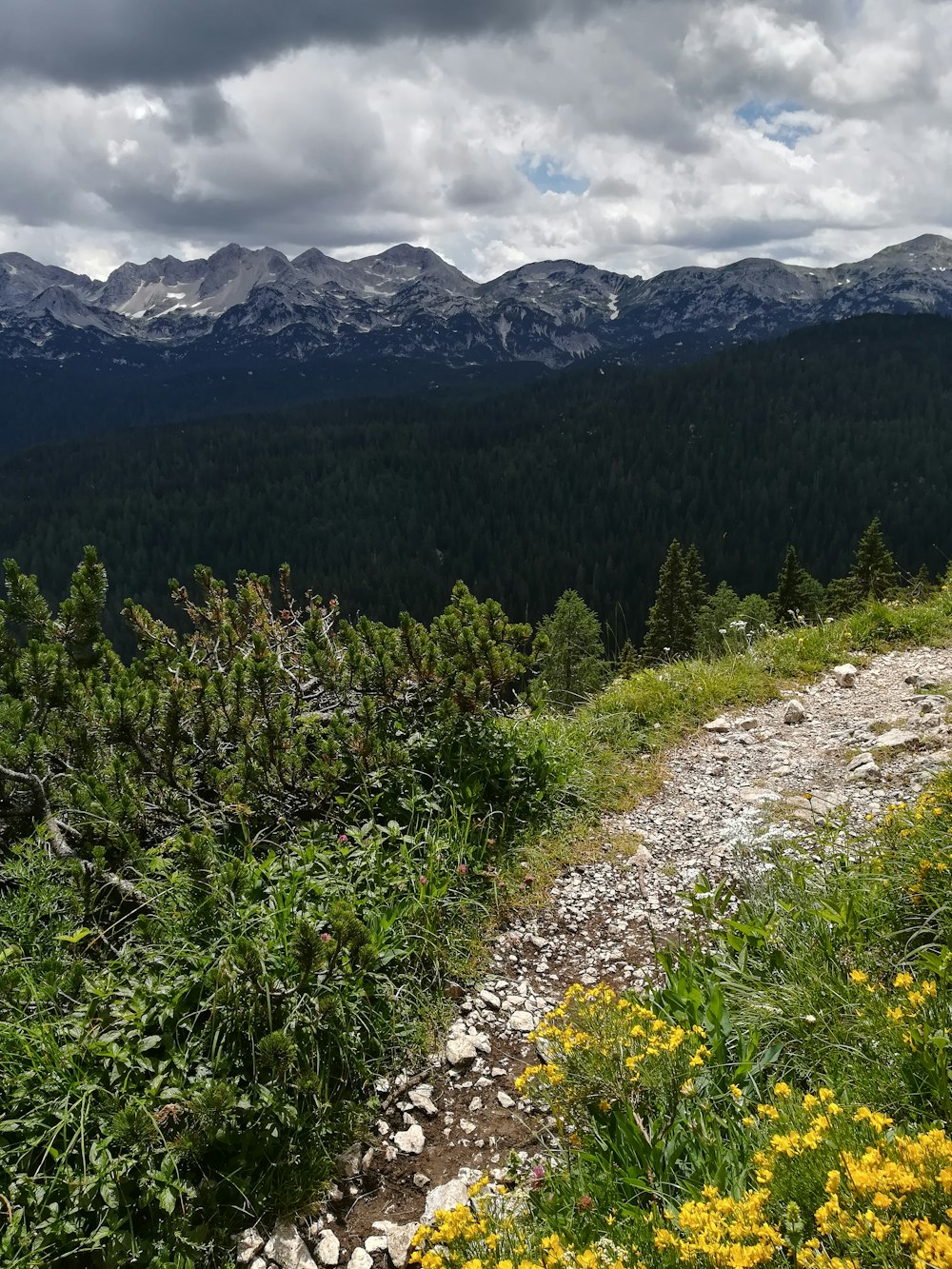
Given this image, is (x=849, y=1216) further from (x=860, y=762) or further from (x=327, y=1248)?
(x=860, y=762)

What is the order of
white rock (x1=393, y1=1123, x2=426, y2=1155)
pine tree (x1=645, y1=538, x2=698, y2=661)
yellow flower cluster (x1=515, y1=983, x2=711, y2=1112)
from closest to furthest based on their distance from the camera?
1. yellow flower cluster (x1=515, y1=983, x2=711, y2=1112)
2. white rock (x1=393, y1=1123, x2=426, y2=1155)
3. pine tree (x1=645, y1=538, x2=698, y2=661)

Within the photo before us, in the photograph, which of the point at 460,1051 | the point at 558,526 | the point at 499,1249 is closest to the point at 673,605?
the point at 460,1051

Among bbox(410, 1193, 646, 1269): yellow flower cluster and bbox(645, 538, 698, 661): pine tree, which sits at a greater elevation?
bbox(410, 1193, 646, 1269): yellow flower cluster

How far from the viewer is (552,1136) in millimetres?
3242

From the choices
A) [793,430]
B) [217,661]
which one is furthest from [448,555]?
[217,661]

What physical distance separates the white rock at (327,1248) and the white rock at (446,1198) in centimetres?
38

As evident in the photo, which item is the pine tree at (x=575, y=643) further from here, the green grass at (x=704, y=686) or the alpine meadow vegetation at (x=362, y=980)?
the alpine meadow vegetation at (x=362, y=980)

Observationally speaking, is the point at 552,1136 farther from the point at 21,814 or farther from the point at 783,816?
the point at 21,814

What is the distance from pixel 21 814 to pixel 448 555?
519 ft

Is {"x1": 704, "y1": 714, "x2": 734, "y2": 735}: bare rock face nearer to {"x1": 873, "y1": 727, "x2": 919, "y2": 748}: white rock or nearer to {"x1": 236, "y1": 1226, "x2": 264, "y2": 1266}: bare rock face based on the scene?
{"x1": 873, "y1": 727, "x2": 919, "y2": 748}: white rock

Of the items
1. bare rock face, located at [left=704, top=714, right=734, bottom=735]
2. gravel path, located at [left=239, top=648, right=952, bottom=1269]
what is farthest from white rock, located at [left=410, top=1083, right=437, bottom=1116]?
bare rock face, located at [left=704, top=714, right=734, bottom=735]

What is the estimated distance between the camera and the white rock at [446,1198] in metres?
3.03

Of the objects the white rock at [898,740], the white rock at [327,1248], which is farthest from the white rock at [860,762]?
the white rock at [327,1248]

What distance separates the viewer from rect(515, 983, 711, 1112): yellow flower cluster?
9.45ft
